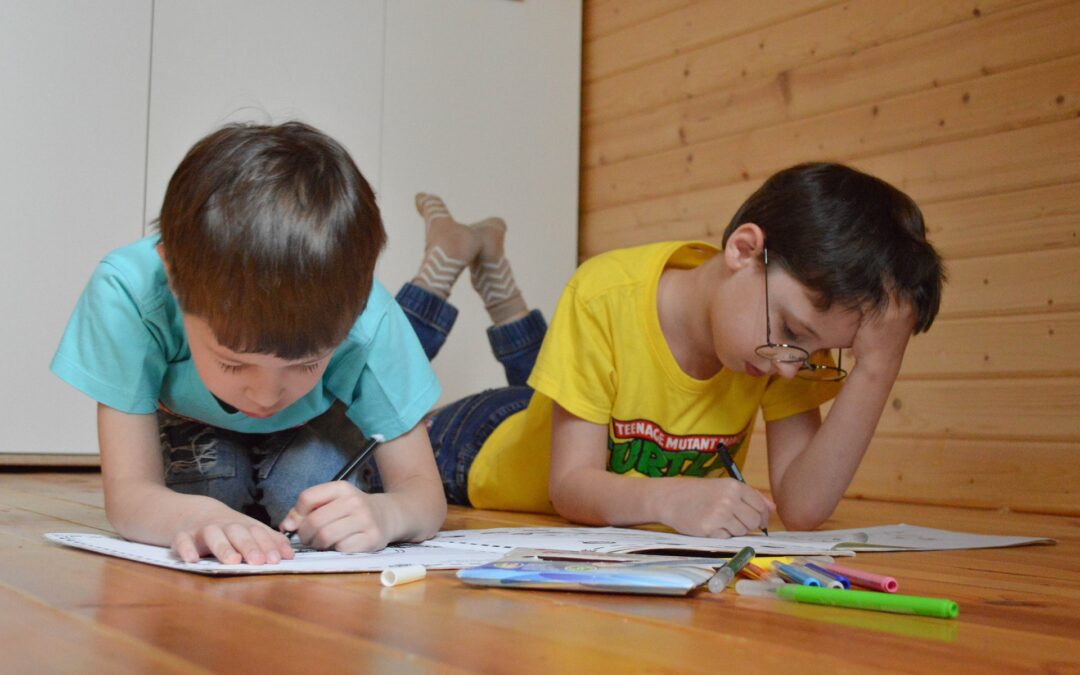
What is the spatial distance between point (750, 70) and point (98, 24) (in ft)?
4.86

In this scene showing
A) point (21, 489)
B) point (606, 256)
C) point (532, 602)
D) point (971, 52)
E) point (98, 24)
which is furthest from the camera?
point (98, 24)

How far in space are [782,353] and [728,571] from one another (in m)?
0.45

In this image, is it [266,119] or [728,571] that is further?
[266,119]

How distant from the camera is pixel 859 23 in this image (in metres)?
2.39

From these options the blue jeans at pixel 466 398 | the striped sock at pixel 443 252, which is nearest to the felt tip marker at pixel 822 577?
the blue jeans at pixel 466 398

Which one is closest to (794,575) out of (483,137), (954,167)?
(954,167)

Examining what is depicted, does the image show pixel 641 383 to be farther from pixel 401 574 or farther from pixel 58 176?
pixel 58 176

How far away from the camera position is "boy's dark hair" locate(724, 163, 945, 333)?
4.03ft

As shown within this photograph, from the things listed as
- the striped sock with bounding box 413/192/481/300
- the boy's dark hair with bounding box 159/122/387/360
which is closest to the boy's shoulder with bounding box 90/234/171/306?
the boy's dark hair with bounding box 159/122/387/360

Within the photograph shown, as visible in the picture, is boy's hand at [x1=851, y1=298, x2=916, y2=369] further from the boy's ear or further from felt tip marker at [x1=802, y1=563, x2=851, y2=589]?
felt tip marker at [x1=802, y1=563, x2=851, y2=589]

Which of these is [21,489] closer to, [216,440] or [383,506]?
[216,440]

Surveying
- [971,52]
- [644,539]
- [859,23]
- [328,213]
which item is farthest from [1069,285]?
[328,213]

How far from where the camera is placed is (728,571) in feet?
2.81

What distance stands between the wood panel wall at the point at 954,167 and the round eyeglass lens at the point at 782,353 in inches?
38.4
